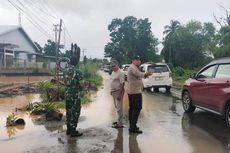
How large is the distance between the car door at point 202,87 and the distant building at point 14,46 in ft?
119

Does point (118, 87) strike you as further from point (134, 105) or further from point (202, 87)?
point (202, 87)

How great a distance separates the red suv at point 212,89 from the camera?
9.92m

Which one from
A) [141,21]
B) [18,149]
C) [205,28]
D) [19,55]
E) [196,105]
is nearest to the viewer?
[18,149]

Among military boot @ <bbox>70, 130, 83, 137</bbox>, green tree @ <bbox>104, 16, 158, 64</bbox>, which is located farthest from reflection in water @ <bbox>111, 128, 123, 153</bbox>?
green tree @ <bbox>104, 16, 158, 64</bbox>

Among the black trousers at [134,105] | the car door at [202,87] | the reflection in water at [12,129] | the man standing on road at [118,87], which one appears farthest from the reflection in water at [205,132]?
the reflection in water at [12,129]

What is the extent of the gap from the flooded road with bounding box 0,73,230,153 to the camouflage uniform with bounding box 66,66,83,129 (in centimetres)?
47

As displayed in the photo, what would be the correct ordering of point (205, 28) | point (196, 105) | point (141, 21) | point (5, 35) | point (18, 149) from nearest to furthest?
point (18, 149) → point (196, 105) → point (5, 35) → point (205, 28) → point (141, 21)

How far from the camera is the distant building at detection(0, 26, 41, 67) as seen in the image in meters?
49.2

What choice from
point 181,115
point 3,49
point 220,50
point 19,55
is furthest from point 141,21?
point 181,115

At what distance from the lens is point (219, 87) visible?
1021 cm

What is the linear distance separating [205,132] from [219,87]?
48.9 inches

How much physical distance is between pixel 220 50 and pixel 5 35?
35.2m

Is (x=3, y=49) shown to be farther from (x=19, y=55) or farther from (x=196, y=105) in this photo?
(x=196, y=105)

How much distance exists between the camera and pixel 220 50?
1264 inches
